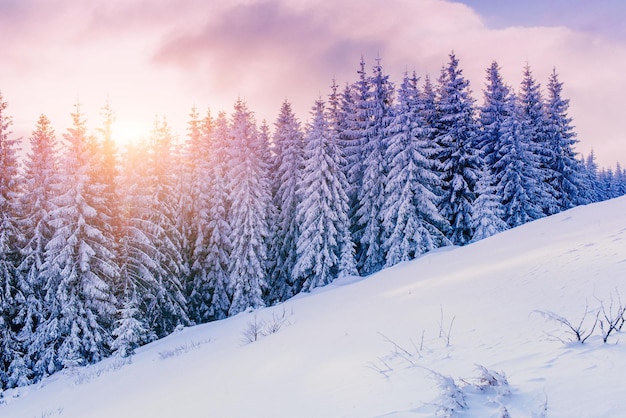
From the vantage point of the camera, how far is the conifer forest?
2184 centimetres

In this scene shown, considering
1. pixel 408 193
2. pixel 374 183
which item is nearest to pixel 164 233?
pixel 374 183

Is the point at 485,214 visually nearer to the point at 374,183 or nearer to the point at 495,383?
the point at 374,183

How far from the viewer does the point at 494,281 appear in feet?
19.1

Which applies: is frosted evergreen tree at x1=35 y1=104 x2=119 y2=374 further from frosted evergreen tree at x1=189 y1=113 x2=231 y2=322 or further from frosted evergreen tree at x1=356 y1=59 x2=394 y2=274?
frosted evergreen tree at x1=356 y1=59 x2=394 y2=274

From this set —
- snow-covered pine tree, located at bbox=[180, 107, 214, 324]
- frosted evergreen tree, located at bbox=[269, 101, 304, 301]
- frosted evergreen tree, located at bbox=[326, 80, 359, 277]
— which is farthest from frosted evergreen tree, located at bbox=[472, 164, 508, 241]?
snow-covered pine tree, located at bbox=[180, 107, 214, 324]

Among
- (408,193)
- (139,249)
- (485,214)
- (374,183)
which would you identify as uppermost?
(374,183)

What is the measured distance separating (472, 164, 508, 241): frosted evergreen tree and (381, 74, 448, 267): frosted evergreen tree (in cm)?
218

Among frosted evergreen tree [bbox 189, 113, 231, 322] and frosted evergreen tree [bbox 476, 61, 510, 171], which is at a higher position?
frosted evergreen tree [bbox 476, 61, 510, 171]

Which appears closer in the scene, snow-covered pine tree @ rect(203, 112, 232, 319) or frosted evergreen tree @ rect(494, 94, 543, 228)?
frosted evergreen tree @ rect(494, 94, 543, 228)

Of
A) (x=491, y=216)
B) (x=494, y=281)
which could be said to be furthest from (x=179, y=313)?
(x=494, y=281)

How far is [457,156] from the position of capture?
28.4 meters

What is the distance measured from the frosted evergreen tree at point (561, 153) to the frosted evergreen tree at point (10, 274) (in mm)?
37976

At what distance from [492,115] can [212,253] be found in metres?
25.1

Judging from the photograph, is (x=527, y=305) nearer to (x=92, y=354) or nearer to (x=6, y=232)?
(x=92, y=354)
